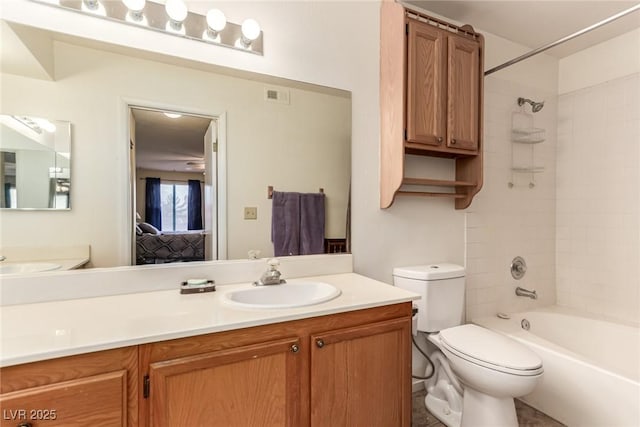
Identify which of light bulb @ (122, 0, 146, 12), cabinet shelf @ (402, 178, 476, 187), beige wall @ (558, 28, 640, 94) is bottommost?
cabinet shelf @ (402, 178, 476, 187)

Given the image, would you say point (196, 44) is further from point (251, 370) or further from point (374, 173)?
point (251, 370)

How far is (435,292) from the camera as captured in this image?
71.8 inches

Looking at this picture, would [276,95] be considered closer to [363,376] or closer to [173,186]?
[173,186]

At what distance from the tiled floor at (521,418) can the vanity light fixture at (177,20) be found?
219 centimetres

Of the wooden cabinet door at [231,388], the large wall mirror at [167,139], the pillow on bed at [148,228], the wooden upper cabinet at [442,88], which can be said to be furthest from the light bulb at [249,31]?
the wooden cabinet door at [231,388]

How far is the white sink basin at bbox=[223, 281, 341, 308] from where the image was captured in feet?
4.57

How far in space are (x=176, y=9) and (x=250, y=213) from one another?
3.14 ft

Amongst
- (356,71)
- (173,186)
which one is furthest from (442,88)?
(173,186)

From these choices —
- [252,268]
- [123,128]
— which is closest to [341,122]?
[252,268]

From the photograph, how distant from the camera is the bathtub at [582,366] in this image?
59.8 inches

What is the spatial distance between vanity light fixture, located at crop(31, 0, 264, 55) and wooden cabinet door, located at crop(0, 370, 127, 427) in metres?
1.37

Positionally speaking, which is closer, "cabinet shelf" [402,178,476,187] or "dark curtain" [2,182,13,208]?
"dark curtain" [2,182,13,208]

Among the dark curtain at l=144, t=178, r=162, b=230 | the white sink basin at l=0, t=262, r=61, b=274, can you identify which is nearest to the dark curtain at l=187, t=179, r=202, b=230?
the dark curtain at l=144, t=178, r=162, b=230

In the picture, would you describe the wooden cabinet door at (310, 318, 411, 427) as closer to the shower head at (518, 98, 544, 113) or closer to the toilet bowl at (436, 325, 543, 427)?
the toilet bowl at (436, 325, 543, 427)
